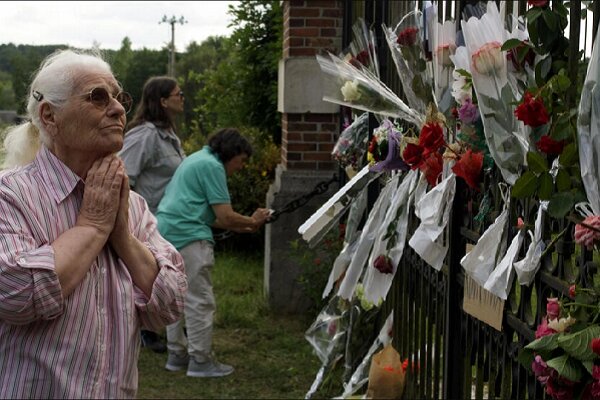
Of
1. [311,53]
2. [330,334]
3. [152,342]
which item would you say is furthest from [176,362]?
[311,53]

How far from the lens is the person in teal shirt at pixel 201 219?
7.57 m

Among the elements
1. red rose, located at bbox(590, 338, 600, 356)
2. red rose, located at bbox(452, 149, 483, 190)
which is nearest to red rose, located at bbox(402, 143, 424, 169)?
red rose, located at bbox(452, 149, 483, 190)

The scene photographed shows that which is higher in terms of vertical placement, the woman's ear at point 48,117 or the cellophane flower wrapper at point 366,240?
the woman's ear at point 48,117

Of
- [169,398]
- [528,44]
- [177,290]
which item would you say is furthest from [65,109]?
[169,398]

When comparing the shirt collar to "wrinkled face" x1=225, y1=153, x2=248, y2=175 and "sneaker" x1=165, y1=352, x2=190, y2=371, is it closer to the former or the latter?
"wrinkled face" x1=225, y1=153, x2=248, y2=175

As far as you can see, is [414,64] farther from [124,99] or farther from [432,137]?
[124,99]

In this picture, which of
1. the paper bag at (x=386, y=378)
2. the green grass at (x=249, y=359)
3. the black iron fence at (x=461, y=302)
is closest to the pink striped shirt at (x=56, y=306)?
the black iron fence at (x=461, y=302)

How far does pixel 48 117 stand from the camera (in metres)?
3.35

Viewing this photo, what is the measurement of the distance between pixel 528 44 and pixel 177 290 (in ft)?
4.46

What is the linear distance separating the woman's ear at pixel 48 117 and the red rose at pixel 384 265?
1908 mm

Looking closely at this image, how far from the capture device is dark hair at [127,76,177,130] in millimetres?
7926

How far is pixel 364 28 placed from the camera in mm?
5734

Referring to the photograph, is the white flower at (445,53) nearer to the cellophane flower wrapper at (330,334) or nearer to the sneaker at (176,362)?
the cellophane flower wrapper at (330,334)

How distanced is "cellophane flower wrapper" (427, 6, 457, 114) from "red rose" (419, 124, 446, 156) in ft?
1.05
